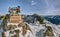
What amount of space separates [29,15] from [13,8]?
0.17m

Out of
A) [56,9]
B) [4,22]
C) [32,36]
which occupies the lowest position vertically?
[32,36]

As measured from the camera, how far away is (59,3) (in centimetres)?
163

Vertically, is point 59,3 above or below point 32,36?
above

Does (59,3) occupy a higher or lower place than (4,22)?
higher

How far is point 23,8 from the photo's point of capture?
162 centimetres

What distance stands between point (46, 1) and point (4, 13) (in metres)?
0.44

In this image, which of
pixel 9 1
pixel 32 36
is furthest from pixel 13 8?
pixel 32 36

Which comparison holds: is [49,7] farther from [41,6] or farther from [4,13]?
[4,13]

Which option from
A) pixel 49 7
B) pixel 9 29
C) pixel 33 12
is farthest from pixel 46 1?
pixel 9 29

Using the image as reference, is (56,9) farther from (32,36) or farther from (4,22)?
(4,22)

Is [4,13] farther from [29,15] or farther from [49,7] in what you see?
[49,7]

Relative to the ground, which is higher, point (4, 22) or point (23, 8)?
point (23, 8)

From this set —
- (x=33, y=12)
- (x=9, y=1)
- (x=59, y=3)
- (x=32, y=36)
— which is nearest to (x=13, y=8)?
(x=9, y=1)

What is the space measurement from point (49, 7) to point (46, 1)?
0.07 m
